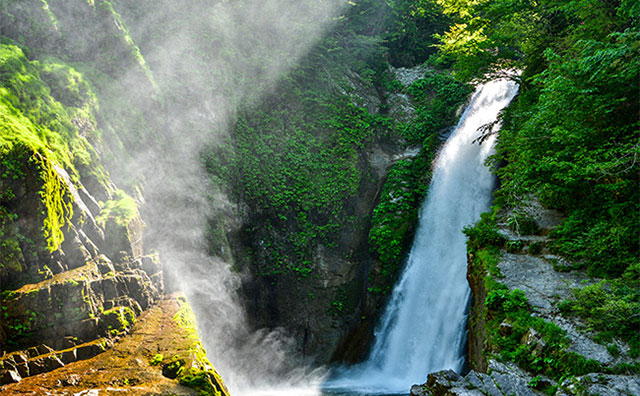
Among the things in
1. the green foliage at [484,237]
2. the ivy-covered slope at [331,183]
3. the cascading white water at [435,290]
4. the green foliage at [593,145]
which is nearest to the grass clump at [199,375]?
the ivy-covered slope at [331,183]

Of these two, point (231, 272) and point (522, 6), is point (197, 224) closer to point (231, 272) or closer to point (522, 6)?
point (231, 272)

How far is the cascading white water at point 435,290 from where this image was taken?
33.4 ft

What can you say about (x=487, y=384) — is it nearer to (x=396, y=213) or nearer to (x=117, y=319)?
(x=117, y=319)

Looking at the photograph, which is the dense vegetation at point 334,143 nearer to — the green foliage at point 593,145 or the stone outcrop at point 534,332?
the stone outcrop at point 534,332

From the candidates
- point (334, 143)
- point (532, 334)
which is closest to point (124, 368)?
point (532, 334)

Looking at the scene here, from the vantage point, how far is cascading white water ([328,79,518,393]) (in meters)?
10.2

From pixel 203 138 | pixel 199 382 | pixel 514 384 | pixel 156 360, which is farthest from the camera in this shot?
pixel 203 138

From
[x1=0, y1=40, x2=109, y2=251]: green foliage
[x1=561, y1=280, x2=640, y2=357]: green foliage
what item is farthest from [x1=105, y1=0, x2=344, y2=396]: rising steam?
[x1=561, y1=280, x2=640, y2=357]: green foliage

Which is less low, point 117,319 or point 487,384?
point 117,319

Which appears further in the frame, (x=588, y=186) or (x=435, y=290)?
(x=435, y=290)

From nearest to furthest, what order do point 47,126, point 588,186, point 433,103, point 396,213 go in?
1. point 47,126
2. point 588,186
3. point 396,213
4. point 433,103

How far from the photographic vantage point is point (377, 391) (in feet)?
32.5

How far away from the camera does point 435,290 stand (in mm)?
11461

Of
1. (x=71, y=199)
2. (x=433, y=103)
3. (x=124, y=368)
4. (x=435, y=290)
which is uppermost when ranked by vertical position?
(x=433, y=103)
